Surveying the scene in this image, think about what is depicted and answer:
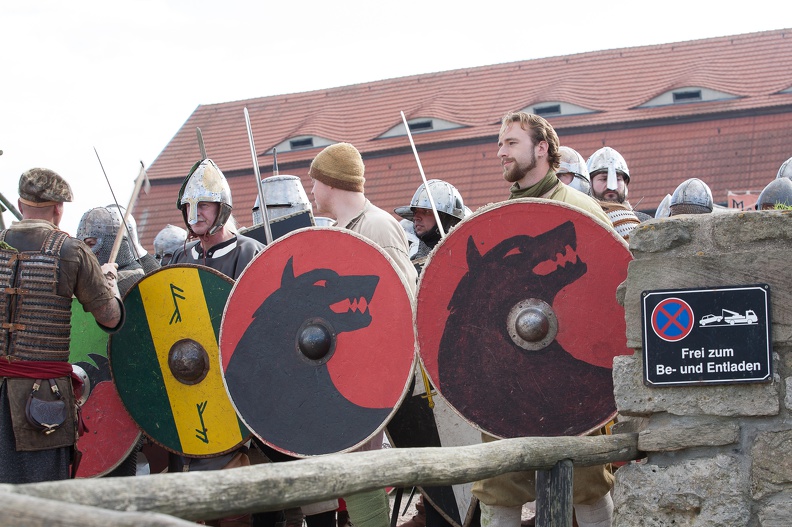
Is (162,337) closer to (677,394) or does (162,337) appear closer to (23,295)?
(23,295)

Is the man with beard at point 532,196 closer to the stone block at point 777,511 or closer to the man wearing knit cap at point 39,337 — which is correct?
the stone block at point 777,511

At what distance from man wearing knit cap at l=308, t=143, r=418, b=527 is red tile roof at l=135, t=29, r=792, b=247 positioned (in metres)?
13.6

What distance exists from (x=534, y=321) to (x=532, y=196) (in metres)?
0.54

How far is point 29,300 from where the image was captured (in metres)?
3.78

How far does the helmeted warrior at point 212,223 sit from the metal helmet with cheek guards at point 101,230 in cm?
123

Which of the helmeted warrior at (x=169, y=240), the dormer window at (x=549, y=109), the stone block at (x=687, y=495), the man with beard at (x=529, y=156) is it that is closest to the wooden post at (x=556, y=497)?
the stone block at (x=687, y=495)

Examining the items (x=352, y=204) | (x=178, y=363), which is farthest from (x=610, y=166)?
(x=178, y=363)

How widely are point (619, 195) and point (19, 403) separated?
132 inches

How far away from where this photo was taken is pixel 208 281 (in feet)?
13.1

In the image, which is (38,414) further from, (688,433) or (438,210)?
(438,210)

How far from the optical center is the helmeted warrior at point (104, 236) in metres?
5.47

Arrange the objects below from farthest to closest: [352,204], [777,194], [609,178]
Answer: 1. [777,194]
2. [609,178]
3. [352,204]

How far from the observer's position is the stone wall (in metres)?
2.88

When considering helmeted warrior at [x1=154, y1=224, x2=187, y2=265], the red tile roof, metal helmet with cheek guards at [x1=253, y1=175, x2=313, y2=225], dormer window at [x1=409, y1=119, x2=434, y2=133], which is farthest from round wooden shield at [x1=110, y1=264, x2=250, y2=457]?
dormer window at [x1=409, y1=119, x2=434, y2=133]
